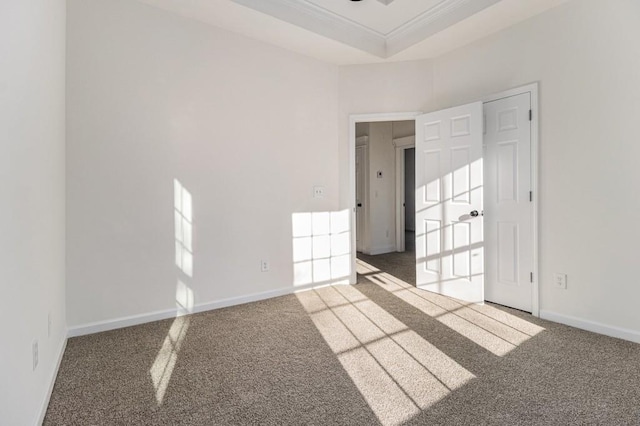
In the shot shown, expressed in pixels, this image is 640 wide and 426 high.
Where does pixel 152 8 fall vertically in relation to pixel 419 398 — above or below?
above

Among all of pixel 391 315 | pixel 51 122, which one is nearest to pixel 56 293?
pixel 51 122

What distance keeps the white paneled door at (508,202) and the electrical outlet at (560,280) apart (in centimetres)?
20

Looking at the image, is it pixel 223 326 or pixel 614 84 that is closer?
pixel 614 84

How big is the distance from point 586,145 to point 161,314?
155 inches

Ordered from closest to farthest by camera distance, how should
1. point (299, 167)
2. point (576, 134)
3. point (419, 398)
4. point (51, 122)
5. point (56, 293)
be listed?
point (419, 398) < point (51, 122) < point (56, 293) < point (576, 134) < point (299, 167)

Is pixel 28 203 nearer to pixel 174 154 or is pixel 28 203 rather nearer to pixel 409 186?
pixel 174 154

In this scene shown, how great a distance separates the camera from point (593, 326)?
285 centimetres

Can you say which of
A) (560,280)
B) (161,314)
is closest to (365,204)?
(560,280)

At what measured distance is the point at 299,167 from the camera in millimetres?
4035

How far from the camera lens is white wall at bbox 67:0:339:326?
2816 millimetres

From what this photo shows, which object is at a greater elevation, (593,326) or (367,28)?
(367,28)

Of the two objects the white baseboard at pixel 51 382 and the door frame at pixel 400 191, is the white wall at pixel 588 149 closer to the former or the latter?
the door frame at pixel 400 191

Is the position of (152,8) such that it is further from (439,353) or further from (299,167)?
(439,353)

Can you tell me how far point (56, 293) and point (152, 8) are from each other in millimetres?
2471
